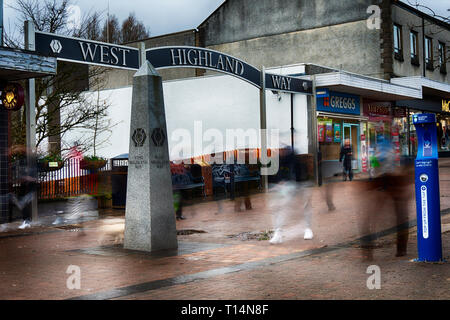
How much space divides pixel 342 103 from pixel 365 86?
172 cm

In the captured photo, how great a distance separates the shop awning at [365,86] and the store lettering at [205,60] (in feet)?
20.8

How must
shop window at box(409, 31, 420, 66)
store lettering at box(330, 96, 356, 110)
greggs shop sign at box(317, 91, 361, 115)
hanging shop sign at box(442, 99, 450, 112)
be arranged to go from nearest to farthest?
greggs shop sign at box(317, 91, 361, 115) → store lettering at box(330, 96, 356, 110) → shop window at box(409, 31, 420, 66) → hanging shop sign at box(442, 99, 450, 112)

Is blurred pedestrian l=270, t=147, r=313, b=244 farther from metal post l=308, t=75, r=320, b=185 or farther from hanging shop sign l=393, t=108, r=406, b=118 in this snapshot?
hanging shop sign l=393, t=108, r=406, b=118

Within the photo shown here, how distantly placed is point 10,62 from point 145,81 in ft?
12.8

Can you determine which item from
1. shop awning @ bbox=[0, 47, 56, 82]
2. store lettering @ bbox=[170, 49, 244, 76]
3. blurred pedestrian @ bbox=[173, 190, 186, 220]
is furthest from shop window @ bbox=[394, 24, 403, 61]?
shop awning @ bbox=[0, 47, 56, 82]

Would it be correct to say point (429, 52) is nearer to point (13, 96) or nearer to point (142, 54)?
point (142, 54)

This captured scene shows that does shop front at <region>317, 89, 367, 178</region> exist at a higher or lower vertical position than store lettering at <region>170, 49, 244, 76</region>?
lower

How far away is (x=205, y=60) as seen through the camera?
16.9 m

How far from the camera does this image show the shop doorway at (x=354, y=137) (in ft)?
90.4

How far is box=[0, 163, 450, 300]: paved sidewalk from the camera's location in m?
5.97

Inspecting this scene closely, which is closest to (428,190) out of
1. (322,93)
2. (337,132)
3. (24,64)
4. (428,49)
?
(24,64)

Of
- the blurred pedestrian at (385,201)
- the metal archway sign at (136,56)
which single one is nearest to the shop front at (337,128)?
the metal archway sign at (136,56)

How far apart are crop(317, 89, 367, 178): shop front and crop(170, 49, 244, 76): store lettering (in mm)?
6727

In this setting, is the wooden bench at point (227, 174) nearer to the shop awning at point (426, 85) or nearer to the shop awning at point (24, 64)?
the shop awning at point (24, 64)
